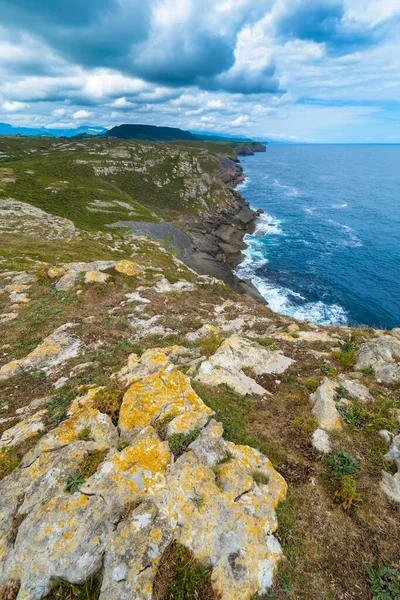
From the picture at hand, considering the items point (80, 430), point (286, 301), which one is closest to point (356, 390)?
point (80, 430)

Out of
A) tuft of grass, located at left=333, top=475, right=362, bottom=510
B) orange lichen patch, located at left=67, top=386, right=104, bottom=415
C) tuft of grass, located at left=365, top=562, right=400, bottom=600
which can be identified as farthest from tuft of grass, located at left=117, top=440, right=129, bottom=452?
tuft of grass, located at left=365, top=562, right=400, bottom=600

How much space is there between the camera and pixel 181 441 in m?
8.28

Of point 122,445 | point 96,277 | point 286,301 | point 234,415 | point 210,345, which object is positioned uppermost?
point 122,445

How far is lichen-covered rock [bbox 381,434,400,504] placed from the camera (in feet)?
24.5

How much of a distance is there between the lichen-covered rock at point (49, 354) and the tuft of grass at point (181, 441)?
946cm

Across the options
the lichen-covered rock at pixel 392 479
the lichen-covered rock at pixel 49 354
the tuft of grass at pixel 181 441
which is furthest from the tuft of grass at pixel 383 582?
the lichen-covered rock at pixel 49 354

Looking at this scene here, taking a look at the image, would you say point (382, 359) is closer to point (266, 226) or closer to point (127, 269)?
point (127, 269)

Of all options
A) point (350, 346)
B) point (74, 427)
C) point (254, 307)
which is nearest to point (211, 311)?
point (254, 307)

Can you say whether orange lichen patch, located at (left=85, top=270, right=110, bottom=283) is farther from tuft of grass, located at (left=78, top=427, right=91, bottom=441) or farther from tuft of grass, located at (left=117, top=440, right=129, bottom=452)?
tuft of grass, located at (left=117, top=440, right=129, bottom=452)

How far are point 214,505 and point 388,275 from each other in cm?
7100

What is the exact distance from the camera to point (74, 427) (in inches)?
348

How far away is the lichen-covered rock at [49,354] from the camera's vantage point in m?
14.4

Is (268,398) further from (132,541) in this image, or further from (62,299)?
(62,299)

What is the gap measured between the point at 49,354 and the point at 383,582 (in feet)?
53.3
